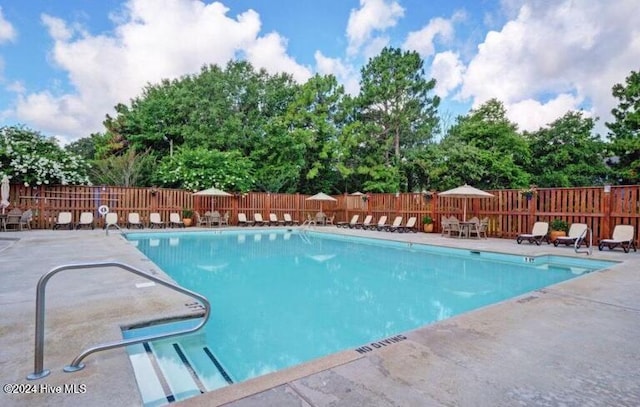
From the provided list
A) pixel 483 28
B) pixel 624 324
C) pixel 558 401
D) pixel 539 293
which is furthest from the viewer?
pixel 483 28

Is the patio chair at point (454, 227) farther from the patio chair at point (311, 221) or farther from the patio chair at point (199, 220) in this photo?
the patio chair at point (199, 220)

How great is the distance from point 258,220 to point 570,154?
648 inches

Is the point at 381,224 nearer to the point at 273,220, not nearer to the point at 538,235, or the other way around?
the point at 273,220

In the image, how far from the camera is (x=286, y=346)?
3.59 metres

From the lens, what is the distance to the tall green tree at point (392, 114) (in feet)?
69.3

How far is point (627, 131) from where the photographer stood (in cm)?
1825

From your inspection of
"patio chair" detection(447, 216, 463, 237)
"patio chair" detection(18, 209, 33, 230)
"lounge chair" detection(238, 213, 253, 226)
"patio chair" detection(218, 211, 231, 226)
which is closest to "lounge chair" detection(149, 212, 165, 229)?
"patio chair" detection(218, 211, 231, 226)

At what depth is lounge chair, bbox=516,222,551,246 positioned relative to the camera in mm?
10273

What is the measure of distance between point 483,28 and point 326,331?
15.0 meters

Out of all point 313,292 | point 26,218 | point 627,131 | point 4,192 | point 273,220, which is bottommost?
point 313,292

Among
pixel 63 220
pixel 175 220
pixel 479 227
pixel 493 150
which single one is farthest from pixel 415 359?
pixel 493 150

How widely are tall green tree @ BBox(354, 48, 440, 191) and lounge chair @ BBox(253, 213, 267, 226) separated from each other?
711 cm

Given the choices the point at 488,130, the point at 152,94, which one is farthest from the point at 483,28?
the point at 152,94

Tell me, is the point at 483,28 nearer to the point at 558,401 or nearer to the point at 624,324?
the point at 624,324
